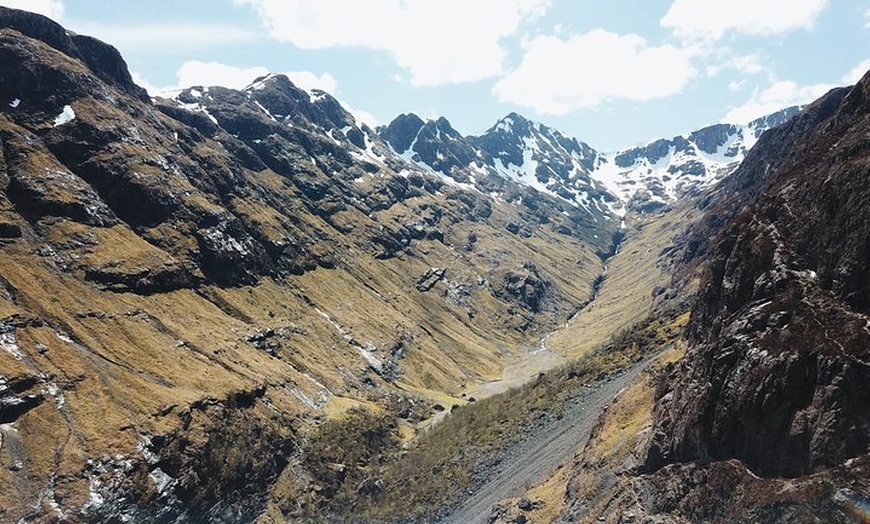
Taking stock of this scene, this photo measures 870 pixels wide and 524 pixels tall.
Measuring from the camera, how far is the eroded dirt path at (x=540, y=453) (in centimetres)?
8781

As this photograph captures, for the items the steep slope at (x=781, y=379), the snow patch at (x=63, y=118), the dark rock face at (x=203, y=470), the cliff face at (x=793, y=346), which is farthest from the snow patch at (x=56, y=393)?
the snow patch at (x=63, y=118)

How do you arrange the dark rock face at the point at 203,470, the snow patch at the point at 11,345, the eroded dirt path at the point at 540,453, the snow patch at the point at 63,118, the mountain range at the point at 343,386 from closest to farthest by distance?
the mountain range at the point at 343,386, the eroded dirt path at the point at 540,453, the dark rock face at the point at 203,470, the snow patch at the point at 11,345, the snow patch at the point at 63,118

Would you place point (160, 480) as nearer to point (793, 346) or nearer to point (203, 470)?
point (203, 470)

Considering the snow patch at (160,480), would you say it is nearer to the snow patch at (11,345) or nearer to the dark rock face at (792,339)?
the snow patch at (11,345)

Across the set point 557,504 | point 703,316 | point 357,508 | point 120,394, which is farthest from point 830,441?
point 120,394

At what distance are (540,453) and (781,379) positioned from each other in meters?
61.7

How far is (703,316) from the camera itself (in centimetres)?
6675

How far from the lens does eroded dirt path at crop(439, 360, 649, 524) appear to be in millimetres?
87812

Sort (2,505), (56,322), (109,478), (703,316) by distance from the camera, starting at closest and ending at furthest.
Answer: (703,316) < (2,505) < (109,478) < (56,322)

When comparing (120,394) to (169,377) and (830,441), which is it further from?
(830,441)

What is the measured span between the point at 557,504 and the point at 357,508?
53645 mm

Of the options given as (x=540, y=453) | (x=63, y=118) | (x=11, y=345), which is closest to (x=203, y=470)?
(x=11, y=345)

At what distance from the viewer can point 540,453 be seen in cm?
9694

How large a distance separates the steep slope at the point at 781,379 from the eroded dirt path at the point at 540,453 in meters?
27.6
